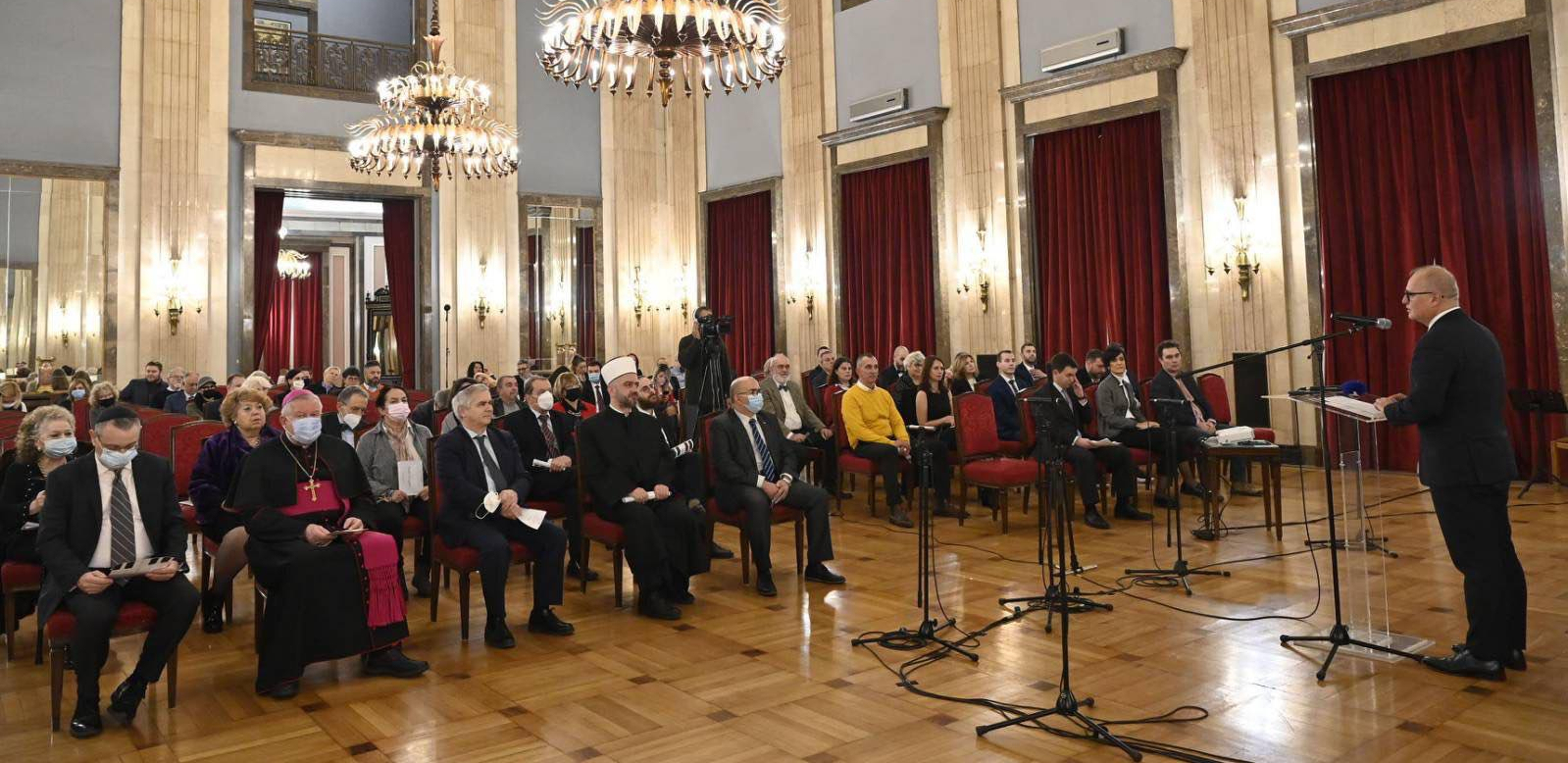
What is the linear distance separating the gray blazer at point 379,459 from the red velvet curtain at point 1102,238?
274 inches

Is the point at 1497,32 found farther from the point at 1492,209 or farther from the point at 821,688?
the point at 821,688

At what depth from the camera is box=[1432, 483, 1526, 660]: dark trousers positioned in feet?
10.8

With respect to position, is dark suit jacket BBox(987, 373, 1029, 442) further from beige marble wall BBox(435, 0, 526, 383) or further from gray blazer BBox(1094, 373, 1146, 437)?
beige marble wall BBox(435, 0, 526, 383)

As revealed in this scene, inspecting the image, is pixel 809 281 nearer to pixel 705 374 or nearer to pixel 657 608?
pixel 705 374

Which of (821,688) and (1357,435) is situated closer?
(821,688)

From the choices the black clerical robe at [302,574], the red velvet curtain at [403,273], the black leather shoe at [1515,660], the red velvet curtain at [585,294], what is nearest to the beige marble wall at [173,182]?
the red velvet curtain at [403,273]

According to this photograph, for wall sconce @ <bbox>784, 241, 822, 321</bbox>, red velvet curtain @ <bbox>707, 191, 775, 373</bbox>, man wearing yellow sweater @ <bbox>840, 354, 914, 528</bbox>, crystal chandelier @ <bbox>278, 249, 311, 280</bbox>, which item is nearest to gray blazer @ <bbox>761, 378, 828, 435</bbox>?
man wearing yellow sweater @ <bbox>840, 354, 914, 528</bbox>

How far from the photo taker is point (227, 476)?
4.16 meters

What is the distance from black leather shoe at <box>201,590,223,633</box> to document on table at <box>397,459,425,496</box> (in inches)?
35.5

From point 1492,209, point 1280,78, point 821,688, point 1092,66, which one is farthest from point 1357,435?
point 1092,66

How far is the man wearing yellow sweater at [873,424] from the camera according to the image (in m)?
6.85

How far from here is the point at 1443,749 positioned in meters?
2.80

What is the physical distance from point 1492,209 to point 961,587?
5.69 meters

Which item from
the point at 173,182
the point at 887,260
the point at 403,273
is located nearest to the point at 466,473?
the point at 887,260
